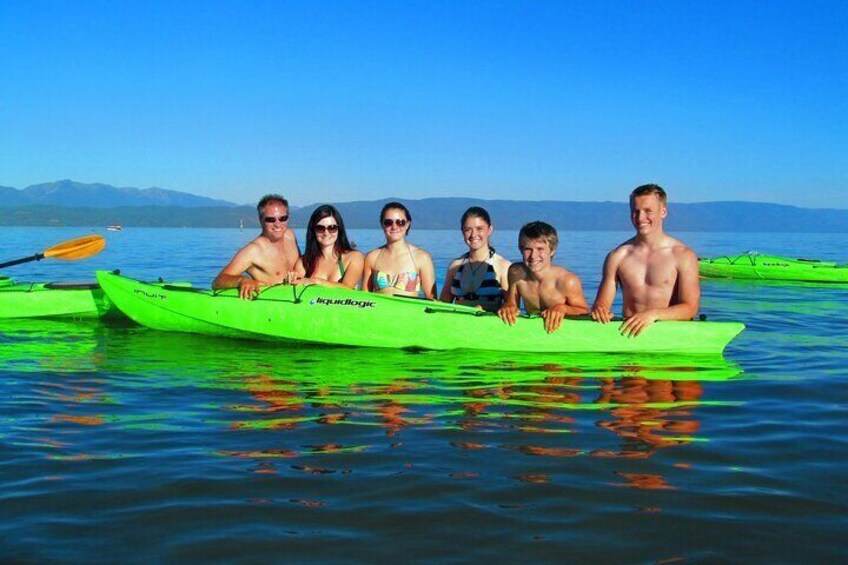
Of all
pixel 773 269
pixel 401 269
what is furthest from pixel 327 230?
pixel 773 269

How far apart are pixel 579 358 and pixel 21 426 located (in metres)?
4.85

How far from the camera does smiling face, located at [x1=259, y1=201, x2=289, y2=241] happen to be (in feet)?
28.1

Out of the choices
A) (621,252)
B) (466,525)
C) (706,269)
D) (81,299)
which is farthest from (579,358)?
(706,269)

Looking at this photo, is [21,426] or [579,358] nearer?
[21,426]

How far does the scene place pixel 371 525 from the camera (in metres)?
3.31

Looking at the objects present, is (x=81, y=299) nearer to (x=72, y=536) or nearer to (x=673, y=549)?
(x=72, y=536)

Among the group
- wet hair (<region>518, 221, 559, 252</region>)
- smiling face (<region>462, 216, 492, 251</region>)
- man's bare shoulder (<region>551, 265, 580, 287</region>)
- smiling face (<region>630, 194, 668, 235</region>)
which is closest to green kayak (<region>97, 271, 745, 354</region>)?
man's bare shoulder (<region>551, 265, 580, 287</region>)

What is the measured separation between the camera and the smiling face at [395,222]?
7910mm

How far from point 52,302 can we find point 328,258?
14.9ft

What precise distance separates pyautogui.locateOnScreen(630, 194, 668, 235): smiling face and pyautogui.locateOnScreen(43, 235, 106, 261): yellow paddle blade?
8038mm

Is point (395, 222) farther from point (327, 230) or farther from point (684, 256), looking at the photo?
point (684, 256)

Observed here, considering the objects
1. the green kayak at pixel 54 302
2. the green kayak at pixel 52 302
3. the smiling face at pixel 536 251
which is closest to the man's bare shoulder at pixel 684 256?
the smiling face at pixel 536 251

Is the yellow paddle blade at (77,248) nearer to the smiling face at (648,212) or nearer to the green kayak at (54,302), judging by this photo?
the green kayak at (54,302)

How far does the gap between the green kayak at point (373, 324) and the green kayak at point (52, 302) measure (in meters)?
1.34
